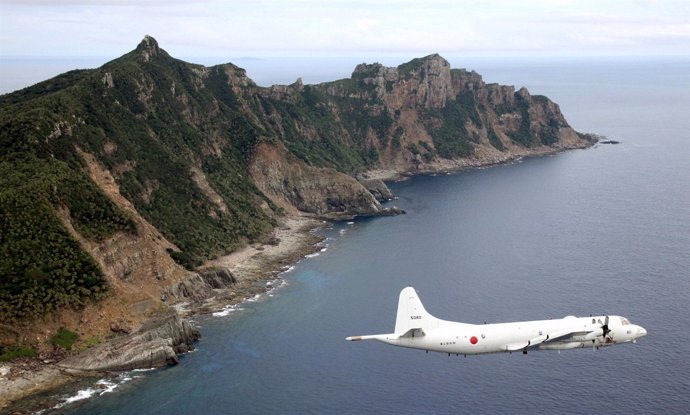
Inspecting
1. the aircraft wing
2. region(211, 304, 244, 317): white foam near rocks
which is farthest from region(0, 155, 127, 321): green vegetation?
→ the aircraft wing

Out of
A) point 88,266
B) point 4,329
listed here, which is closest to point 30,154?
point 88,266

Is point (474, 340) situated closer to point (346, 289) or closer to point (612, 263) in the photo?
point (346, 289)

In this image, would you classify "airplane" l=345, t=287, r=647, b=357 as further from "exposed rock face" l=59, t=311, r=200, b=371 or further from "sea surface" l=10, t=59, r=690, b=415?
"exposed rock face" l=59, t=311, r=200, b=371

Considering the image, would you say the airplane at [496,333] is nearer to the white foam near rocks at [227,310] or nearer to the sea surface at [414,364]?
the sea surface at [414,364]

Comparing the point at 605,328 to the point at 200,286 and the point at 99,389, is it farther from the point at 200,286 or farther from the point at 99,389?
the point at 200,286

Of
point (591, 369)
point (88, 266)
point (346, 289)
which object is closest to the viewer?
point (591, 369)

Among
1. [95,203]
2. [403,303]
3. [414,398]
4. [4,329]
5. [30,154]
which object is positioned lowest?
[414,398]
